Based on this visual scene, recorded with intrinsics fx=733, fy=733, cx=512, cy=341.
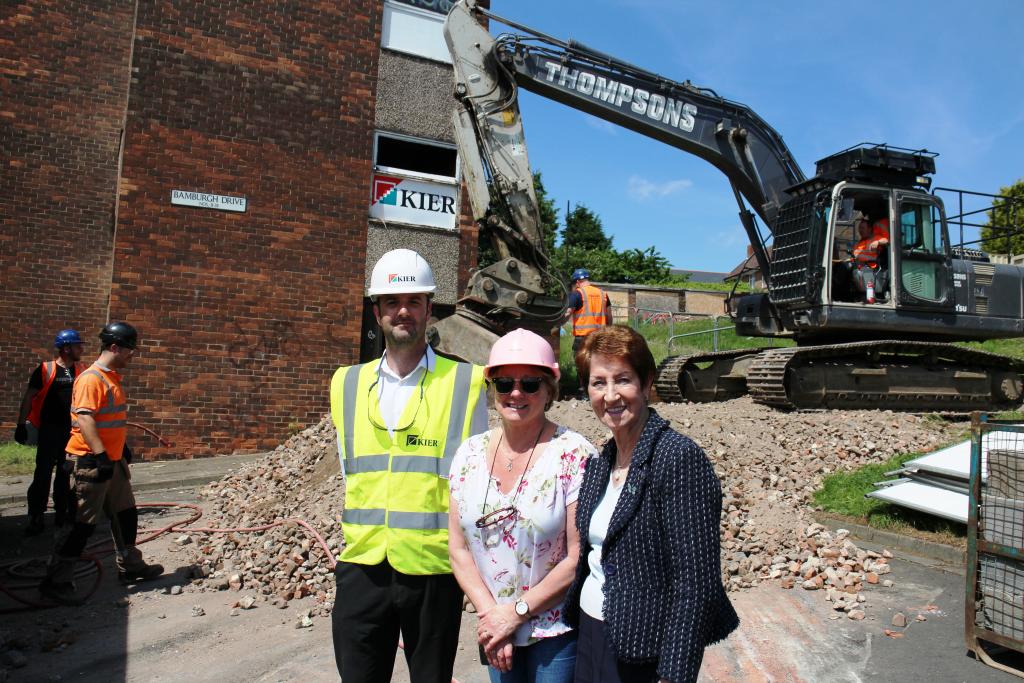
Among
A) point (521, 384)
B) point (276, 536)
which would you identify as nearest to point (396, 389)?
point (521, 384)

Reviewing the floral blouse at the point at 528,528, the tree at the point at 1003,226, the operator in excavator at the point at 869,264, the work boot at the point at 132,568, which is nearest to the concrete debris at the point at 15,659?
the work boot at the point at 132,568

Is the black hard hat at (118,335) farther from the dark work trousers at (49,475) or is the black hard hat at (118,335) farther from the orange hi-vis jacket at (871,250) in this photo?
the orange hi-vis jacket at (871,250)

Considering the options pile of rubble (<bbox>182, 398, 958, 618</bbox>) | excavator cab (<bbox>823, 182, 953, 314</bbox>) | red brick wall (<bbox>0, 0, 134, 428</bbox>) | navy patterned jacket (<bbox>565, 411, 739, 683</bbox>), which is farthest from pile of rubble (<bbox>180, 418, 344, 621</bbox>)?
excavator cab (<bbox>823, 182, 953, 314</bbox>)

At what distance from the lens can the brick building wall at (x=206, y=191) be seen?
10.7m

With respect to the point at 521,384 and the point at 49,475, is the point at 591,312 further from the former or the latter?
the point at 521,384

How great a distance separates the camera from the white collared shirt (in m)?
2.71

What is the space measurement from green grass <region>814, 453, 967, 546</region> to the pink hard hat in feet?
14.8

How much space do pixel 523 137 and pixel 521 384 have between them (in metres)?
7.19

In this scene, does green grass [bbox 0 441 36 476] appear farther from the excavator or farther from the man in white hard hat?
the man in white hard hat

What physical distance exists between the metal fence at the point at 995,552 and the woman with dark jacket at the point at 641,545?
281 cm

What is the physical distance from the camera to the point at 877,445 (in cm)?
783

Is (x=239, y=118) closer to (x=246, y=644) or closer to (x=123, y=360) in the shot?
(x=123, y=360)

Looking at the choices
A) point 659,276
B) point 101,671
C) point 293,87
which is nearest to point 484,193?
point 293,87

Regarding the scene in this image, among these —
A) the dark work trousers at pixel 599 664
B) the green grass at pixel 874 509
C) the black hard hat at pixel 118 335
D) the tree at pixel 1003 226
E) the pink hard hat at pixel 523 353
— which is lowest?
the green grass at pixel 874 509
